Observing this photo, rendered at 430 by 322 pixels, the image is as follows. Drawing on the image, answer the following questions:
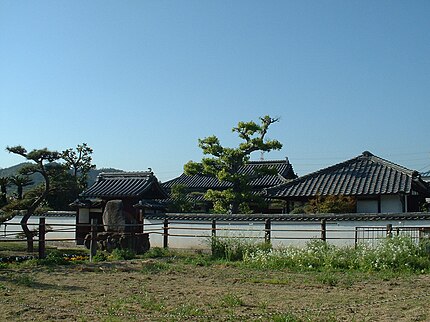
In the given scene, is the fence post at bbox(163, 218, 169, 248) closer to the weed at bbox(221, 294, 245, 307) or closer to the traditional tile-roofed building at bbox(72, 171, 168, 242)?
the traditional tile-roofed building at bbox(72, 171, 168, 242)

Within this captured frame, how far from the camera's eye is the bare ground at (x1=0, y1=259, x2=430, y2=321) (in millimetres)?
7602

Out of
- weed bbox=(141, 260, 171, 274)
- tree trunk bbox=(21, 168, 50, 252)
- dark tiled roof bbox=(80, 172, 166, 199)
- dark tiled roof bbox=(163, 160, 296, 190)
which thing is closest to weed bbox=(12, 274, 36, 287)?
weed bbox=(141, 260, 171, 274)

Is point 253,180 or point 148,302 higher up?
point 253,180

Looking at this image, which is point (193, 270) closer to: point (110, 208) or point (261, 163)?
point (110, 208)

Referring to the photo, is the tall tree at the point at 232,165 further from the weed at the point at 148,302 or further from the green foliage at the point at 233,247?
the weed at the point at 148,302

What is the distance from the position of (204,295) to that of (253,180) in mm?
27751

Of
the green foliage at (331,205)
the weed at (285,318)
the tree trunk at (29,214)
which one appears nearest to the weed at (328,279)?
the weed at (285,318)

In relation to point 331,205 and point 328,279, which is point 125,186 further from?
point 328,279

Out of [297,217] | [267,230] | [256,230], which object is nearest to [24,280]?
[267,230]

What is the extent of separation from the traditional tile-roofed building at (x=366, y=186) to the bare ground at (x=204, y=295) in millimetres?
10321

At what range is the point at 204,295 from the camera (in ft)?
30.5

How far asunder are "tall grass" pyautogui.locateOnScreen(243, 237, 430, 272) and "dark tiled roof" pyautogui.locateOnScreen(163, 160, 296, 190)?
2153 centimetres

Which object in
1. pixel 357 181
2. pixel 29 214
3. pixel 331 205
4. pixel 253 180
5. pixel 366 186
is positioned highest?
pixel 253 180

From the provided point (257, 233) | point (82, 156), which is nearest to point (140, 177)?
point (257, 233)
